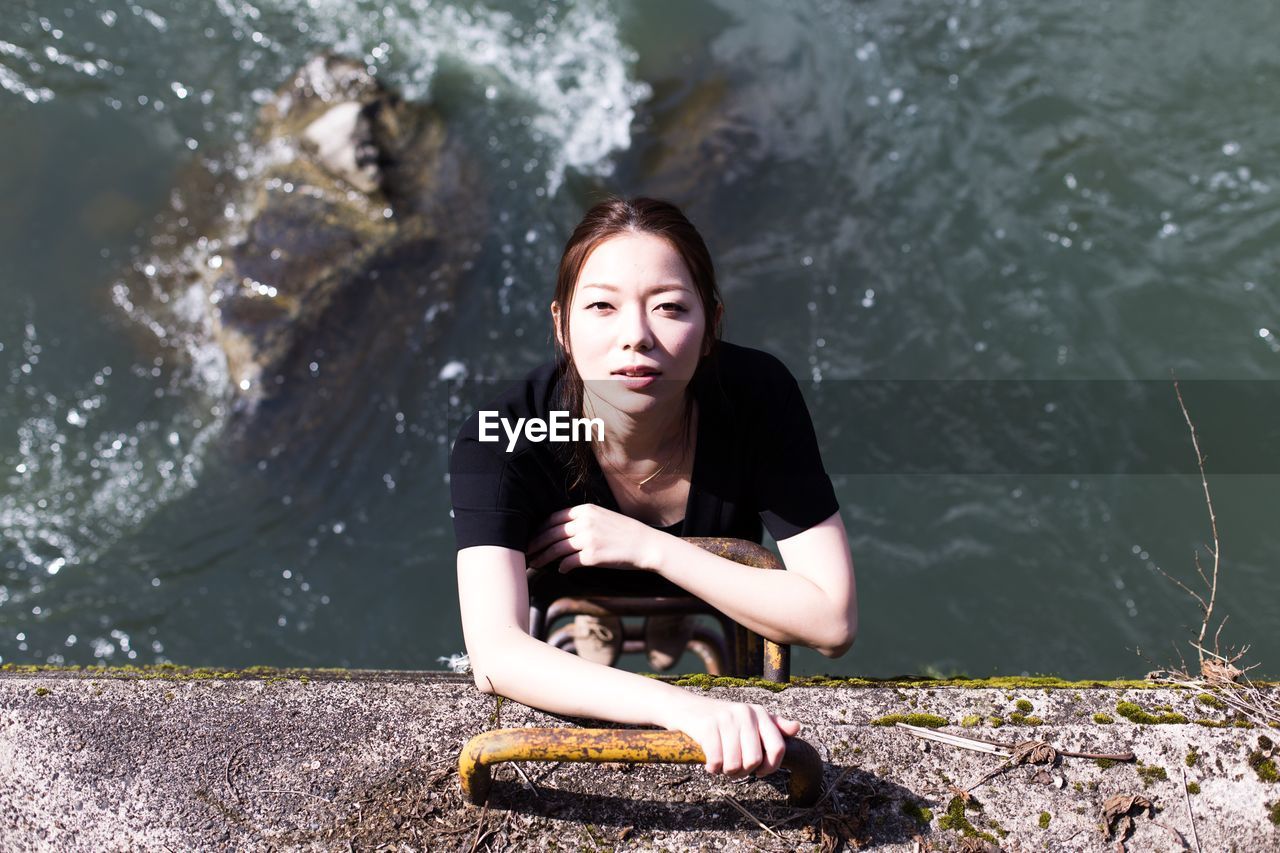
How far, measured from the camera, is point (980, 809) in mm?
2061

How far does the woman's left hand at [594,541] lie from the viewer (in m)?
2.42

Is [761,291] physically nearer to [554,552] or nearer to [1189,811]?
[554,552]

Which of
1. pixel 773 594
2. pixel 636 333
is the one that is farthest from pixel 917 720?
pixel 636 333

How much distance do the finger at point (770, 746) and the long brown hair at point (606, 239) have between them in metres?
Result: 0.88

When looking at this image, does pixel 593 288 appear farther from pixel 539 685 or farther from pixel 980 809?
pixel 980 809

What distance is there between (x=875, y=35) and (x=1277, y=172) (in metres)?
2.63

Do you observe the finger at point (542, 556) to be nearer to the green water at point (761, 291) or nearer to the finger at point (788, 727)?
the finger at point (788, 727)

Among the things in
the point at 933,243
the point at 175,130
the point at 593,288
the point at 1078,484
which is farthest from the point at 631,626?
the point at 175,130

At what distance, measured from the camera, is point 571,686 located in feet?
6.81

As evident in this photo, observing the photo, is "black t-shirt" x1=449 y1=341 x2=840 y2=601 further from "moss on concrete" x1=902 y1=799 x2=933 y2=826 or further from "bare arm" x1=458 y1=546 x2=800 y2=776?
"moss on concrete" x1=902 y1=799 x2=933 y2=826

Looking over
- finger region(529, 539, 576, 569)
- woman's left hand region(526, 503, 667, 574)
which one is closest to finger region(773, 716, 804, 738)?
woman's left hand region(526, 503, 667, 574)

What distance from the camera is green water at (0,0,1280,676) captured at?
5145 mm

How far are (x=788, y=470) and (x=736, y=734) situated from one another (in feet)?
2.87

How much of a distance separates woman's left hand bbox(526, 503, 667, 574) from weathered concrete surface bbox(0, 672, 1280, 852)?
0.40 m
